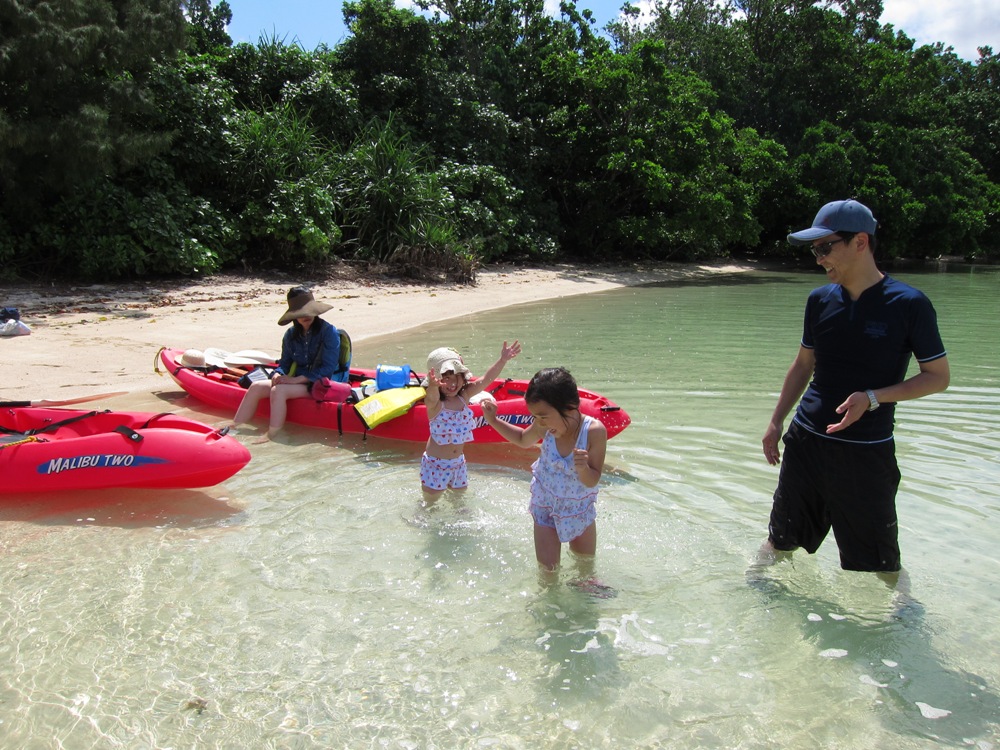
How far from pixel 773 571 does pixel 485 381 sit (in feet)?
5.72

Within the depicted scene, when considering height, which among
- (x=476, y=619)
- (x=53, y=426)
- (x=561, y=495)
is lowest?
(x=476, y=619)

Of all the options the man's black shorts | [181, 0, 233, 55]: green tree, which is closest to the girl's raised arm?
the man's black shorts

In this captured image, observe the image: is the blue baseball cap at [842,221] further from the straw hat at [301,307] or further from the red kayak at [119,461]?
the straw hat at [301,307]

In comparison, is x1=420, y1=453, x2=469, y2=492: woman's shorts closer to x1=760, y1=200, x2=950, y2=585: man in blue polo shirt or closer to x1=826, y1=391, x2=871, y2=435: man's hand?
x1=760, y1=200, x2=950, y2=585: man in blue polo shirt

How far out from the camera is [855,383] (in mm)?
2980

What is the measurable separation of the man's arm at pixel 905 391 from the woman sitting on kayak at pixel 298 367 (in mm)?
4539

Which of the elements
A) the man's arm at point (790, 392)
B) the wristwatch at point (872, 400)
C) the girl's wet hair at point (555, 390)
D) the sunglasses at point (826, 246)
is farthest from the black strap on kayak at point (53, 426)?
the wristwatch at point (872, 400)

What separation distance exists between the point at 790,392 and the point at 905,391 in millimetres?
589

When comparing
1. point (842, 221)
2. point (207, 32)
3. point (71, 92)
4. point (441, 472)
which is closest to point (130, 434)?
point (441, 472)

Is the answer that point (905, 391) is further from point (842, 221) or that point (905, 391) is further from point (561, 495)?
point (561, 495)

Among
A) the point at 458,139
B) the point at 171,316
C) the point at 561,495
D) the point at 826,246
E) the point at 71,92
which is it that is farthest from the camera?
the point at 458,139

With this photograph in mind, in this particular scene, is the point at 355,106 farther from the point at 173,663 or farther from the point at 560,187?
the point at 173,663

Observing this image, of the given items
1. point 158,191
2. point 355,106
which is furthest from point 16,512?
point 355,106

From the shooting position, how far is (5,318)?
9008 mm
